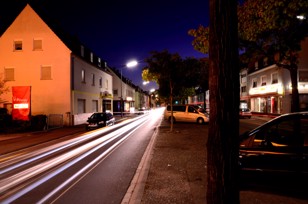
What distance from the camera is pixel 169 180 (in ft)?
20.2

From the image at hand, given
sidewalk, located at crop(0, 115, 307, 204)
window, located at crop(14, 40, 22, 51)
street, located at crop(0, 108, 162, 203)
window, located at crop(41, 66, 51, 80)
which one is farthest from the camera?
window, located at crop(14, 40, 22, 51)

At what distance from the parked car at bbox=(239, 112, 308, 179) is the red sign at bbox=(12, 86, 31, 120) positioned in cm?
1968

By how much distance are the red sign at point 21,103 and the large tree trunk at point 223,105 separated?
2106cm

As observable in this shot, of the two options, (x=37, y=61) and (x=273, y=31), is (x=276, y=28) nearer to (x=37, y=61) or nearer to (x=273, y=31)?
(x=273, y=31)

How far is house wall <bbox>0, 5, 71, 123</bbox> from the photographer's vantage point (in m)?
24.9

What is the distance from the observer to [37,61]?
2520 centimetres

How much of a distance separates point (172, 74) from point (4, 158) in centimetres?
1108

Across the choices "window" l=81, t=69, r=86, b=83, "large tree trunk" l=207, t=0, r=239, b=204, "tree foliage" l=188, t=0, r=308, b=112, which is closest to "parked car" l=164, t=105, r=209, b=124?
"window" l=81, t=69, r=86, b=83

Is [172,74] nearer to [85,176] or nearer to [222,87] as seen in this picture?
[85,176]

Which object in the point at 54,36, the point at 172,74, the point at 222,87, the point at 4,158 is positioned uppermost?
the point at 54,36

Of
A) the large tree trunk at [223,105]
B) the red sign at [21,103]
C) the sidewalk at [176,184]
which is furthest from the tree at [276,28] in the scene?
the red sign at [21,103]

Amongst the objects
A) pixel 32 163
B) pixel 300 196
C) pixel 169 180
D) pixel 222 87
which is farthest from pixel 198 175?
pixel 32 163

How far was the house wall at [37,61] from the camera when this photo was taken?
24.9m

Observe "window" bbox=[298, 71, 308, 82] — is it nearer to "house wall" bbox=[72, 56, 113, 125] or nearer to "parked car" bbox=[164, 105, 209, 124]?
"parked car" bbox=[164, 105, 209, 124]
